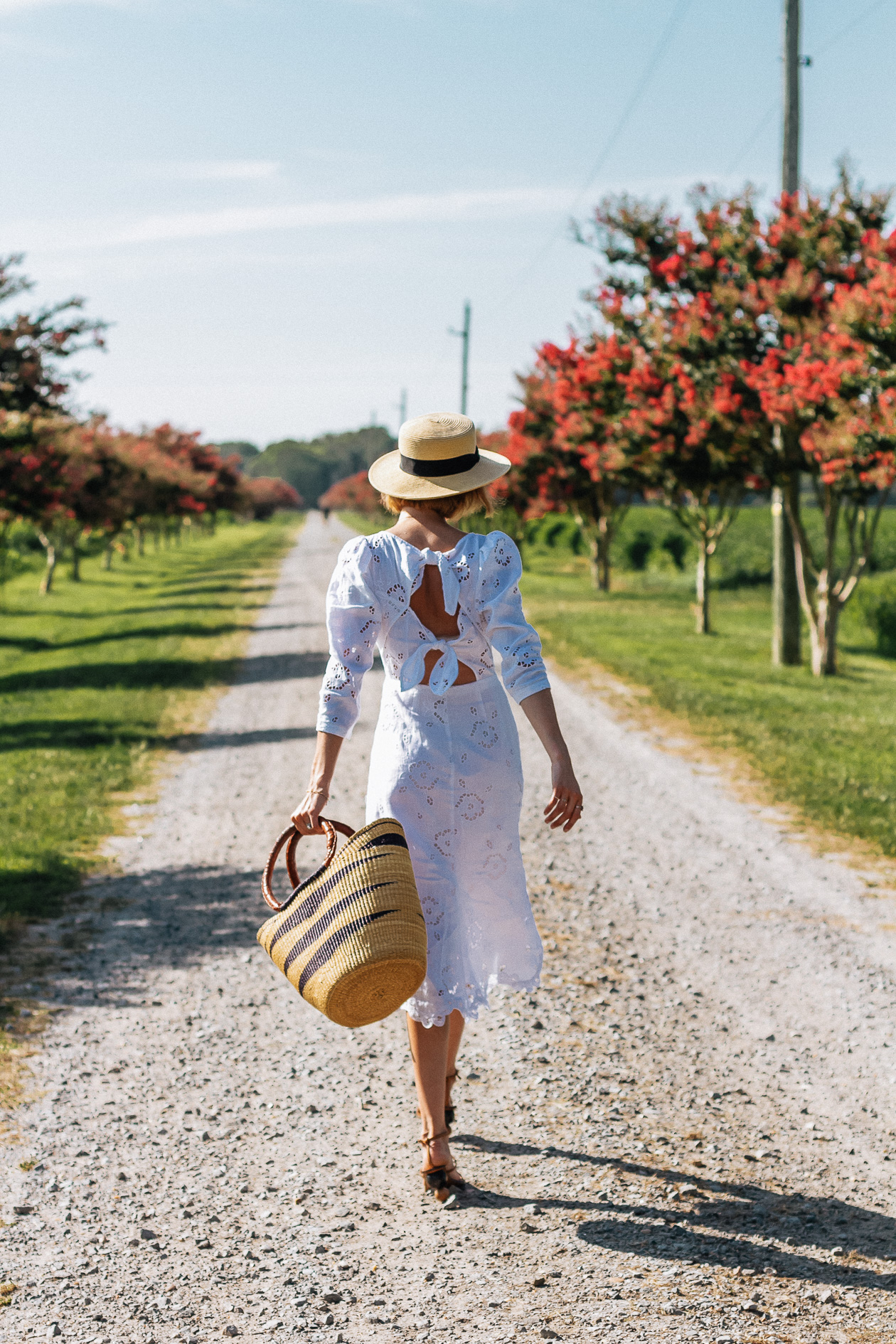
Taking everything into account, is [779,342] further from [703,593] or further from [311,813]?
[311,813]

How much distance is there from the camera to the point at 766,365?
12.7m

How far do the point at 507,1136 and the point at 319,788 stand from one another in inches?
50.4

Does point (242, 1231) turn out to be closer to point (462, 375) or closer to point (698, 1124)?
point (698, 1124)

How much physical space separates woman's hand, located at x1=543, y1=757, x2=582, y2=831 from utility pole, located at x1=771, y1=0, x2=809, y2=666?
37.1 feet

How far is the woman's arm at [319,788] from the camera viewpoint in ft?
10.7

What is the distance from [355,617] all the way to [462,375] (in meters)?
36.8

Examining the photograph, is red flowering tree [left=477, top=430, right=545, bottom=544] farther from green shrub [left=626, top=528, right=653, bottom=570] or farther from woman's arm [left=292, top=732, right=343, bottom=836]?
woman's arm [left=292, top=732, right=343, bottom=836]

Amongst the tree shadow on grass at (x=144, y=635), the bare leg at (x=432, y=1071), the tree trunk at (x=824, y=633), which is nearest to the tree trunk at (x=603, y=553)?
the tree shadow on grass at (x=144, y=635)

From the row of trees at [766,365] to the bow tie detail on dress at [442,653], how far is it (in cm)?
791

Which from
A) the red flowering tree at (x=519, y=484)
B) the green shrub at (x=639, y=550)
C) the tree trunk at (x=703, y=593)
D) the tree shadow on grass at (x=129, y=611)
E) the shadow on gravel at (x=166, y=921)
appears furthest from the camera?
the green shrub at (x=639, y=550)

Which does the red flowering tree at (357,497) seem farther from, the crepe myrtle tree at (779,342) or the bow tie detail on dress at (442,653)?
the bow tie detail on dress at (442,653)

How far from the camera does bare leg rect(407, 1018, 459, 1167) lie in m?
3.40

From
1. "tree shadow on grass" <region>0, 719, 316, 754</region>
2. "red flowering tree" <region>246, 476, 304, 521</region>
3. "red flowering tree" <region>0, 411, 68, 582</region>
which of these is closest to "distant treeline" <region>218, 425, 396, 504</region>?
"red flowering tree" <region>246, 476, 304, 521</region>

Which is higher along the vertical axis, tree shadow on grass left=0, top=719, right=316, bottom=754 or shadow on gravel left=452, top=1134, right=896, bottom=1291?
tree shadow on grass left=0, top=719, right=316, bottom=754
